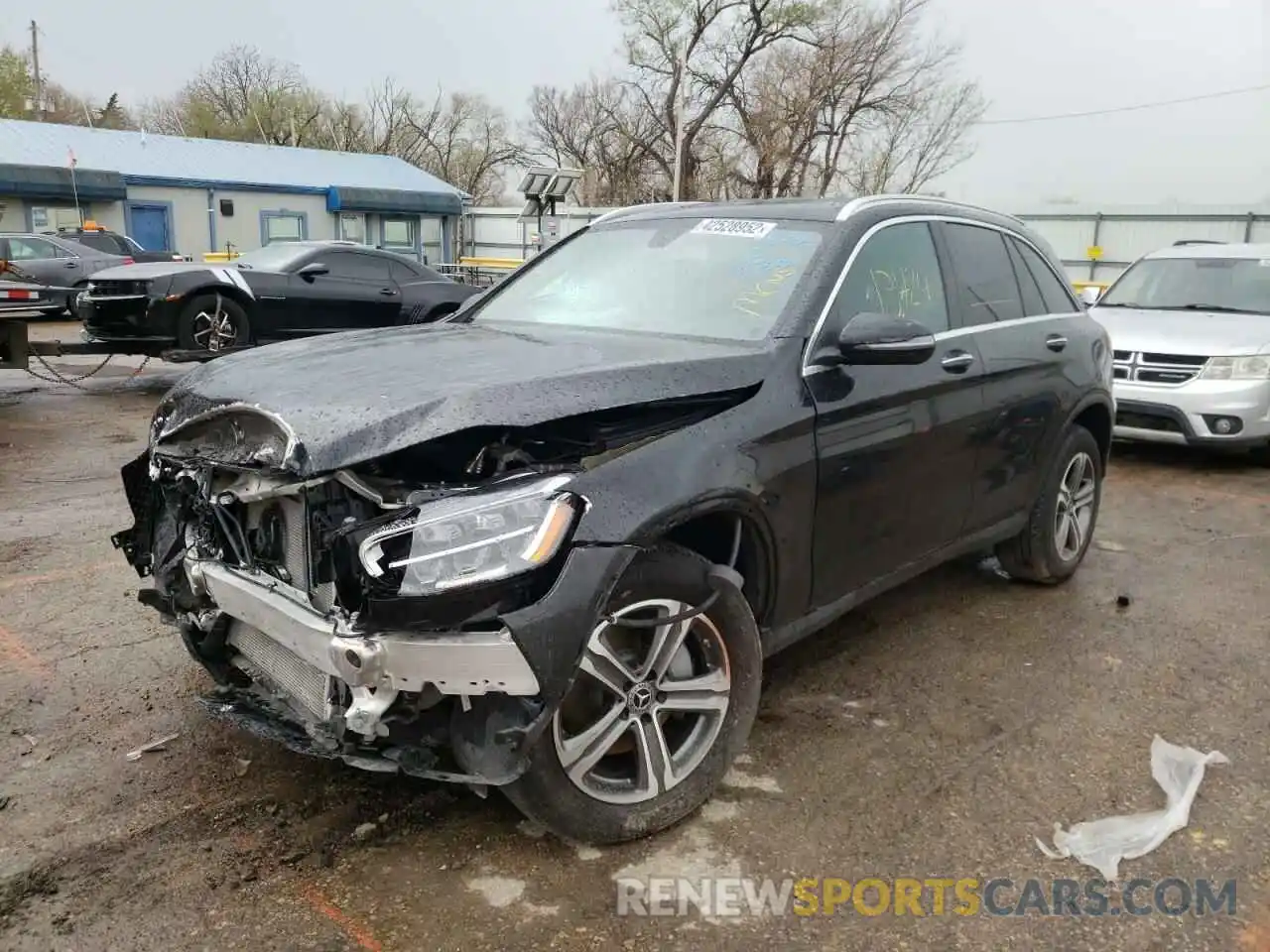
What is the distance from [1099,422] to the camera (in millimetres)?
5328

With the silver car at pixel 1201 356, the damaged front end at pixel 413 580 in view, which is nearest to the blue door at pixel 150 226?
the silver car at pixel 1201 356

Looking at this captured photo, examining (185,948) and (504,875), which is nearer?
(185,948)

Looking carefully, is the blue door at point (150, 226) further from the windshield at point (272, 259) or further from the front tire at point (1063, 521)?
the front tire at point (1063, 521)

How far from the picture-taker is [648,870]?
278cm

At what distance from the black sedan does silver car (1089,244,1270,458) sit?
8109 mm

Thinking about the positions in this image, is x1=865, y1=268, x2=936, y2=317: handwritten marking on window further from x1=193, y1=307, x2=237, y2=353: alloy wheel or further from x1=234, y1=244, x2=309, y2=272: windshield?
x1=234, y1=244, x2=309, y2=272: windshield

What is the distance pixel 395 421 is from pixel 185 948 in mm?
1353

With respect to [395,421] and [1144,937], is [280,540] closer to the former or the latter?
[395,421]

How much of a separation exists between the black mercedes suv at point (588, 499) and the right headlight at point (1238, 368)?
4.64 meters

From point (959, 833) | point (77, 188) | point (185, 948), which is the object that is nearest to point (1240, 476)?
point (959, 833)

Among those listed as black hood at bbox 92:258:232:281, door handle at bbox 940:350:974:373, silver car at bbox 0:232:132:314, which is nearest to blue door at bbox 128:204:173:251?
silver car at bbox 0:232:132:314

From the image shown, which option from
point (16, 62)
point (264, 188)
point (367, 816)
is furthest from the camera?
point (16, 62)

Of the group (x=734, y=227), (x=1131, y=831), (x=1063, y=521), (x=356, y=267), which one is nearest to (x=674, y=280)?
(x=734, y=227)

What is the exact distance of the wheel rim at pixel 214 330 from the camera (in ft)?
36.1
